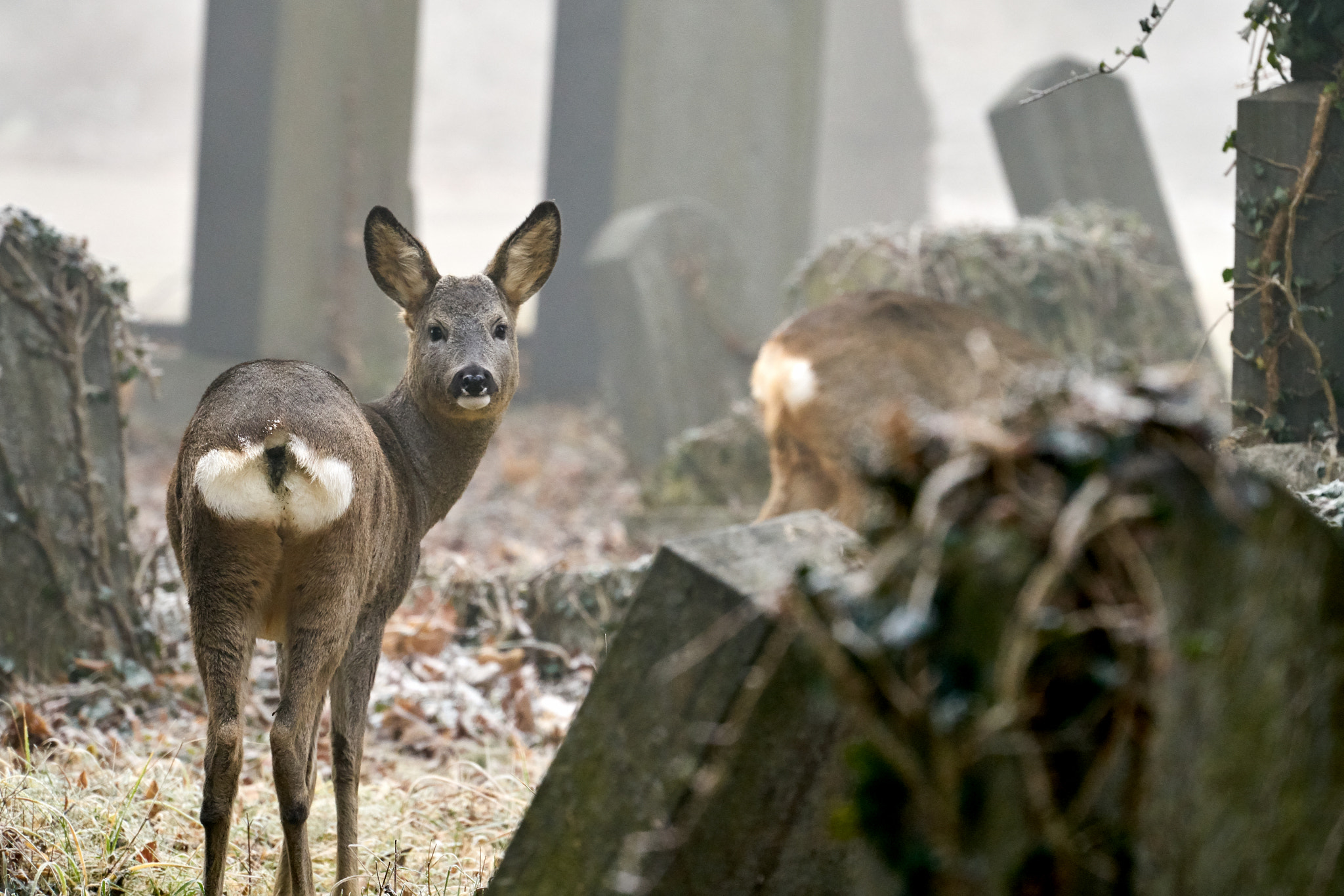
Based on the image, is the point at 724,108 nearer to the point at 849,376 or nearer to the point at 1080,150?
the point at 1080,150

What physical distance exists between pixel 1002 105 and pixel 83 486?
8.12 metres

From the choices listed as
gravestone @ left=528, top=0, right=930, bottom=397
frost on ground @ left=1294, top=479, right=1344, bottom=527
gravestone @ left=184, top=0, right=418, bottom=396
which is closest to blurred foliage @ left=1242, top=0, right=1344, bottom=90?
frost on ground @ left=1294, top=479, right=1344, bottom=527

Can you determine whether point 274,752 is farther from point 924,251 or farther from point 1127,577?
point 924,251

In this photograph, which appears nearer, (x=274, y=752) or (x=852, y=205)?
(x=274, y=752)

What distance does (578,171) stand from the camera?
549 inches

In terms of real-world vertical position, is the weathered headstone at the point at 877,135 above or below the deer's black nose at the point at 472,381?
above

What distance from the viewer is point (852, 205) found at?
81.7 ft

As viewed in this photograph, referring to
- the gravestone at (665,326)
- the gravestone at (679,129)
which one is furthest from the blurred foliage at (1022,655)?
the gravestone at (679,129)

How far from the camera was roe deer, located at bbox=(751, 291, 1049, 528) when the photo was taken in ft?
18.4

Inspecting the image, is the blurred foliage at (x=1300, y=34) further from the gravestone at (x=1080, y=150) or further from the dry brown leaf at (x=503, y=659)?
the gravestone at (x=1080, y=150)

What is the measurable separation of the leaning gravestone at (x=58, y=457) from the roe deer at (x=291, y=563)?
1800 mm

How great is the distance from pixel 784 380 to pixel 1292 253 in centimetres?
222

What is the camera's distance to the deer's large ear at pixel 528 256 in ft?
12.3

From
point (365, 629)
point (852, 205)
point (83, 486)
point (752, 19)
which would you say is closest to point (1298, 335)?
point (365, 629)
